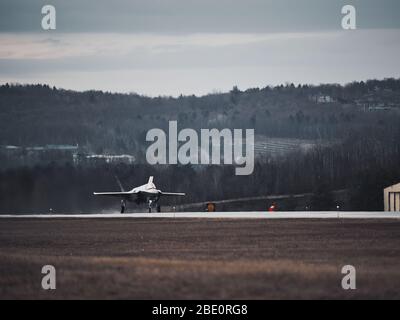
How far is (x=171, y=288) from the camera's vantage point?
89.4ft

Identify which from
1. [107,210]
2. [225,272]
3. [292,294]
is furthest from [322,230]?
[107,210]

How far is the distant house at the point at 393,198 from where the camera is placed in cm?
8475

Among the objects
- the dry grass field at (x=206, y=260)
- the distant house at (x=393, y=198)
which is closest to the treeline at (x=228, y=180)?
the distant house at (x=393, y=198)

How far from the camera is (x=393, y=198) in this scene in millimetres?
86062

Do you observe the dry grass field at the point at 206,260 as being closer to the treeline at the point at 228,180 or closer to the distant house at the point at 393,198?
the distant house at the point at 393,198

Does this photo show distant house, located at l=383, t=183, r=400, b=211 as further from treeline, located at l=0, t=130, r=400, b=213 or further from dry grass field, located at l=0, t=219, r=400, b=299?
dry grass field, located at l=0, t=219, r=400, b=299

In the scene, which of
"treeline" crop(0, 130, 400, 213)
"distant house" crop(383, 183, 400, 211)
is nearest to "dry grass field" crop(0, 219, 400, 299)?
"distant house" crop(383, 183, 400, 211)

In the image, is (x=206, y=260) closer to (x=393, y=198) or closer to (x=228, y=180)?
(x=393, y=198)

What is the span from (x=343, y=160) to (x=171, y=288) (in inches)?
4696

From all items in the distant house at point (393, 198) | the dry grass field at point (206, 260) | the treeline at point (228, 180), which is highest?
the treeline at point (228, 180)

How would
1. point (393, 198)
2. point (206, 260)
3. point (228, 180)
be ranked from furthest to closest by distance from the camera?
point (228, 180) < point (393, 198) < point (206, 260)

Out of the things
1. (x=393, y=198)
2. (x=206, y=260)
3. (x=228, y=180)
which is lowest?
(x=206, y=260)

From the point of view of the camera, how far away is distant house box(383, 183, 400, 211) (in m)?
84.8

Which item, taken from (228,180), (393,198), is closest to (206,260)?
(393,198)
